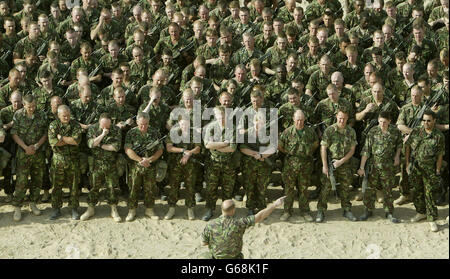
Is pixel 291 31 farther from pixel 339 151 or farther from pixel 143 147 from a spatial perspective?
pixel 143 147

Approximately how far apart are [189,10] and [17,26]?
12.1ft

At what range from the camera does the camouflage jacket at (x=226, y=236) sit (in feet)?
33.7

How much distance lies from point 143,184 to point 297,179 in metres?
2.58

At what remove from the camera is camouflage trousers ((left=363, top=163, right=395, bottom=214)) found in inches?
515

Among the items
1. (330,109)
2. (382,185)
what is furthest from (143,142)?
(382,185)

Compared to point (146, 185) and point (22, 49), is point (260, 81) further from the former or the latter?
point (22, 49)

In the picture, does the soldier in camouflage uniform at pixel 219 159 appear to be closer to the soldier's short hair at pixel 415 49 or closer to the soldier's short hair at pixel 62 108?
the soldier's short hair at pixel 62 108

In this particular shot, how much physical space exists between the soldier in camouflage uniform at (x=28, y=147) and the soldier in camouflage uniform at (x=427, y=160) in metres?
6.04

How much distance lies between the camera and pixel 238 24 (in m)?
16.2

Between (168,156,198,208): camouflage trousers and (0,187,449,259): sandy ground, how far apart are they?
0.33m

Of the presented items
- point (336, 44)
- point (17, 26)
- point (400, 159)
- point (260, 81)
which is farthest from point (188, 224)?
point (17, 26)

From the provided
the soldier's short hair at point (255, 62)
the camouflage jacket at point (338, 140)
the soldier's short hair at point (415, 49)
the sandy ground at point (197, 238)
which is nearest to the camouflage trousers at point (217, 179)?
the sandy ground at point (197, 238)

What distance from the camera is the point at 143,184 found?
1342cm

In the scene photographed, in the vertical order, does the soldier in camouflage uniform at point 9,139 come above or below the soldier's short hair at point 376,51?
below
